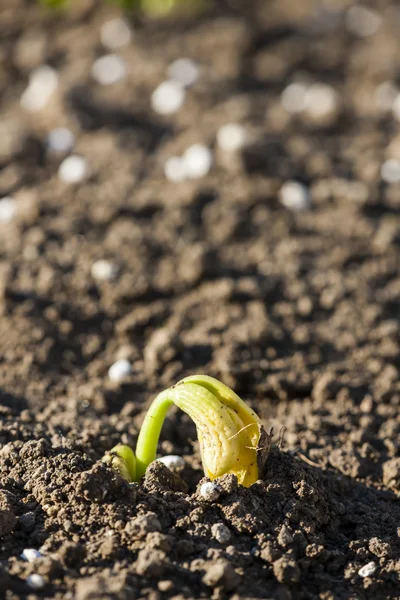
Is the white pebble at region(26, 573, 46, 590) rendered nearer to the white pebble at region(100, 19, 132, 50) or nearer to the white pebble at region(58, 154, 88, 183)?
the white pebble at region(58, 154, 88, 183)

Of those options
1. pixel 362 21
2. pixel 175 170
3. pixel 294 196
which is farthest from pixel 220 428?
pixel 362 21

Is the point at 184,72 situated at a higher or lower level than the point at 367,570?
higher

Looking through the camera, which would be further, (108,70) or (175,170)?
(108,70)

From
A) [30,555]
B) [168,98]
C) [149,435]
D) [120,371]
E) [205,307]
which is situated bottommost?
[205,307]

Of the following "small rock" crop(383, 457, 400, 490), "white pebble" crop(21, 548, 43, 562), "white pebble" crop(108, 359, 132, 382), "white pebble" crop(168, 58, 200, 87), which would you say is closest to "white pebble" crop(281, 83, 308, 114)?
"white pebble" crop(168, 58, 200, 87)

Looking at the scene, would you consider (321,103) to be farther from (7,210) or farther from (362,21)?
(7,210)

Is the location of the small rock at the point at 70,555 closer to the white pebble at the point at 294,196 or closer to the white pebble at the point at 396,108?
the white pebble at the point at 294,196
